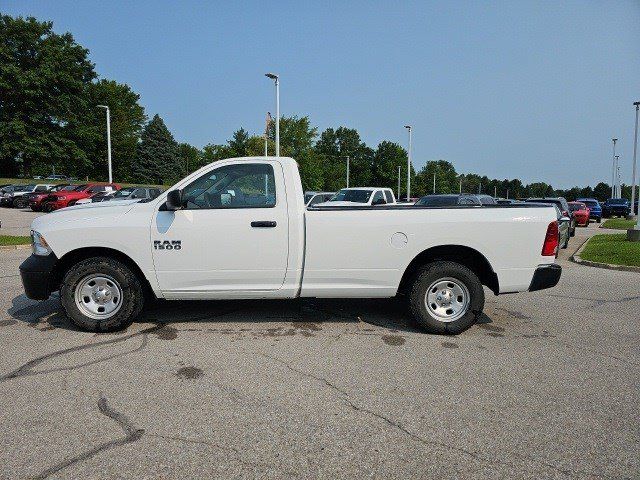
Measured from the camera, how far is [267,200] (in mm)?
5055

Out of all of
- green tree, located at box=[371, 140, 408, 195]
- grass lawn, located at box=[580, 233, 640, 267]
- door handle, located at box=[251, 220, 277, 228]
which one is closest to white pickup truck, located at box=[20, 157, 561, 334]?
door handle, located at box=[251, 220, 277, 228]

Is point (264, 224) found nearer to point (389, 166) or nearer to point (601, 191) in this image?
point (389, 166)

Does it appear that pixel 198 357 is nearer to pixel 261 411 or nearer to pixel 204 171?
pixel 261 411

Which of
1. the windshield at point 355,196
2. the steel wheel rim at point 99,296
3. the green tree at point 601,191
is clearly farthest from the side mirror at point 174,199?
the green tree at point 601,191

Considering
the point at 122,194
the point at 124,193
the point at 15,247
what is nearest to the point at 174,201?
the point at 15,247

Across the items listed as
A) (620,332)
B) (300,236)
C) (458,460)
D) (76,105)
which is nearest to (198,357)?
(300,236)

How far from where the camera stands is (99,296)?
5062mm

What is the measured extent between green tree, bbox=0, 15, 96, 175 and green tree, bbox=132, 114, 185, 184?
15.2m

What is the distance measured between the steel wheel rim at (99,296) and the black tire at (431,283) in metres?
3.31

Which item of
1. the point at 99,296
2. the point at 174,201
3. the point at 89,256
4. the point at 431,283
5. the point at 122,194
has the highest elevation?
the point at 122,194

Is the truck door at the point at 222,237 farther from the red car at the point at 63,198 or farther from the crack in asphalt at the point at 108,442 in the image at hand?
the red car at the point at 63,198

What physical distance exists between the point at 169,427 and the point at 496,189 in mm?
170732

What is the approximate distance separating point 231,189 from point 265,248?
0.78 m

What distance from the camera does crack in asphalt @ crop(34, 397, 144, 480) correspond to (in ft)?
8.57
